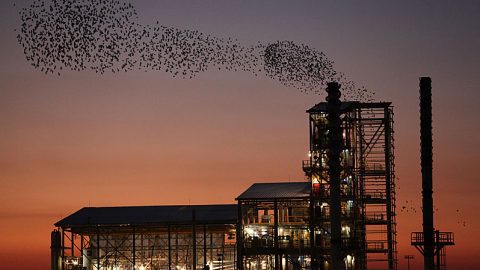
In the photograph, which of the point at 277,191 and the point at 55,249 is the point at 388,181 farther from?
the point at 55,249

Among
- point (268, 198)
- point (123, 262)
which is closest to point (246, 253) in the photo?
point (268, 198)

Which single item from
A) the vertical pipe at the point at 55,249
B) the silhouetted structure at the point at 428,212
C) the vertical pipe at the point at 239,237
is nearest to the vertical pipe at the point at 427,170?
the silhouetted structure at the point at 428,212

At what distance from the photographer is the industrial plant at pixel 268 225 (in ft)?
295

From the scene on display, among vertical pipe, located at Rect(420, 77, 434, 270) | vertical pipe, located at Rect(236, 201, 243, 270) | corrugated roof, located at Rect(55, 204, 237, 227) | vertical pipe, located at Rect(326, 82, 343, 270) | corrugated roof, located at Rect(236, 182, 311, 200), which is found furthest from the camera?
corrugated roof, located at Rect(55, 204, 237, 227)

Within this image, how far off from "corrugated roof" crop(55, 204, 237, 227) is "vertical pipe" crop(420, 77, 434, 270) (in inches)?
810

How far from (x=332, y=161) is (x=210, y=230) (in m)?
26.5

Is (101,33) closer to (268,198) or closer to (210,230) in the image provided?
(268,198)

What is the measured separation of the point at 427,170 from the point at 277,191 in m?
18.3

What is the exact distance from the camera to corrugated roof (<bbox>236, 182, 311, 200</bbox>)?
297 ft

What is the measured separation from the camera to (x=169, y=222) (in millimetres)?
93562

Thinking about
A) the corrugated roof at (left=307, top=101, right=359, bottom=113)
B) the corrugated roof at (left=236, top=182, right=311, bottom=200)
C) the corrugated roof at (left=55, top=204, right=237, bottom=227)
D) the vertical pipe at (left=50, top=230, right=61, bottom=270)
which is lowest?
the vertical pipe at (left=50, top=230, right=61, bottom=270)

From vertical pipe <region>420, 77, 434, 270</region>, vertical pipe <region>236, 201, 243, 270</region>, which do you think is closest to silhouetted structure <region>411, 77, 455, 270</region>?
vertical pipe <region>420, 77, 434, 270</region>

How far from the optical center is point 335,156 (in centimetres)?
7369

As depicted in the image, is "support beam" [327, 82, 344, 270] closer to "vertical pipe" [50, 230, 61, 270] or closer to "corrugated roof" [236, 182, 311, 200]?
"corrugated roof" [236, 182, 311, 200]
